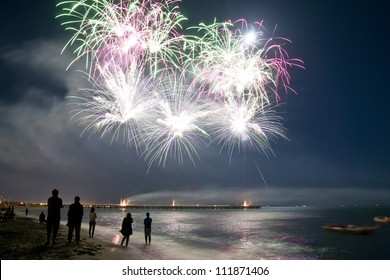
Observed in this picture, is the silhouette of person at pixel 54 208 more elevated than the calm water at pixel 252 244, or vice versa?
the silhouette of person at pixel 54 208

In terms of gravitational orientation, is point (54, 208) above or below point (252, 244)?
above

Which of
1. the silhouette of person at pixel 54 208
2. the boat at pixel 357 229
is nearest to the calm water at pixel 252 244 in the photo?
the boat at pixel 357 229

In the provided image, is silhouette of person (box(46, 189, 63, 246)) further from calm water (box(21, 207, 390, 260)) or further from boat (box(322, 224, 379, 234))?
boat (box(322, 224, 379, 234))

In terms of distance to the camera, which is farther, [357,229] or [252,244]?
[357,229]

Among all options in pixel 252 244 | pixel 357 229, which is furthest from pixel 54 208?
pixel 357 229

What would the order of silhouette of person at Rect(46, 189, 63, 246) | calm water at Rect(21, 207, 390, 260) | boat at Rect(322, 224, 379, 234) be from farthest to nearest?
boat at Rect(322, 224, 379, 234), calm water at Rect(21, 207, 390, 260), silhouette of person at Rect(46, 189, 63, 246)

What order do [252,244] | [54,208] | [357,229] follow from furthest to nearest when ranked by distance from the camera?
[357,229] → [252,244] → [54,208]

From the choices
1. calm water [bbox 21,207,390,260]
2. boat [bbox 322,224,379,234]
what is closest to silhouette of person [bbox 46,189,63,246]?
calm water [bbox 21,207,390,260]

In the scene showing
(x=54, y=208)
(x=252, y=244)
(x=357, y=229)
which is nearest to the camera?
(x=54, y=208)

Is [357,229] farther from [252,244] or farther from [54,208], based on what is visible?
[54,208]

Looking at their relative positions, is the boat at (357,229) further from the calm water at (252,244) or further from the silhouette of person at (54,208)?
the silhouette of person at (54,208)

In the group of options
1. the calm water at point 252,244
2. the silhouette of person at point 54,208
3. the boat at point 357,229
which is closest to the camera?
the silhouette of person at point 54,208
